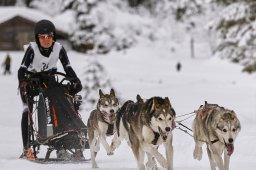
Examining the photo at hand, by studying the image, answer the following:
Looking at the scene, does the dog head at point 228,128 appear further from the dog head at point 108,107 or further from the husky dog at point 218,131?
the dog head at point 108,107

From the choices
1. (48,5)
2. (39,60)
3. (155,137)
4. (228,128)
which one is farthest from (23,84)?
(48,5)

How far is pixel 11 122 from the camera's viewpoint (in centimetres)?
1772

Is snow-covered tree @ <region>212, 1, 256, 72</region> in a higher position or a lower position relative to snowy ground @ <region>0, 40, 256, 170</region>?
higher

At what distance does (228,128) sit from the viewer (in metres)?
5.91

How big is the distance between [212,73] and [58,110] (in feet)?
118

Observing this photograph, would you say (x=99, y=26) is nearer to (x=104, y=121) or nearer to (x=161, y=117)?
(x=104, y=121)

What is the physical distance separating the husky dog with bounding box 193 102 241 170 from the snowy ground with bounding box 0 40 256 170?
80 cm

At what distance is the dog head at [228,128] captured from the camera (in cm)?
589

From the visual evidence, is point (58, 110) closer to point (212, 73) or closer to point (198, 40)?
point (212, 73)

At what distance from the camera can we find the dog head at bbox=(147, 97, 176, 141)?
611cm

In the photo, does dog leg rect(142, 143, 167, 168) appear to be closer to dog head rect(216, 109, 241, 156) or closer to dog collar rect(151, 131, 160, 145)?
dog collar rect(151, 131, 160, 145)

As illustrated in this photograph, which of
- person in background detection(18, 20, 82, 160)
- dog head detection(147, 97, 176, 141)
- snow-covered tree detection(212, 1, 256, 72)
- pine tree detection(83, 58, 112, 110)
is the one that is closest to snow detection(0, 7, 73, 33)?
snow-covered tree detection(212, 1, 256, 72)

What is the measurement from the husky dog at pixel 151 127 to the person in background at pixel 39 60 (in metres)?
1.87

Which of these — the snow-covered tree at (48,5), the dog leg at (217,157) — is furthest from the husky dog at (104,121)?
the snow-covered tree at (48,5)
